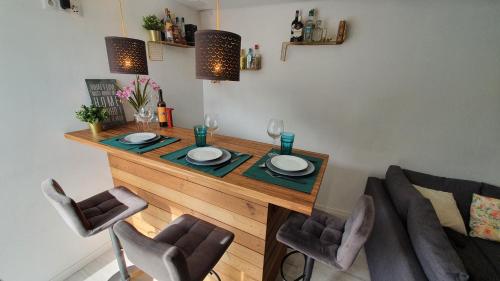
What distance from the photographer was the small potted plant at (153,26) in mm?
1876

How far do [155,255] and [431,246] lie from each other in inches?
57.2

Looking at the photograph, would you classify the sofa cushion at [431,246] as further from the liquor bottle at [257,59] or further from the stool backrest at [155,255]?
the liquor bottle at [257,59]

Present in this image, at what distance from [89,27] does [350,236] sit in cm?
229

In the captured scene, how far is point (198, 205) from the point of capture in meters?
1.27

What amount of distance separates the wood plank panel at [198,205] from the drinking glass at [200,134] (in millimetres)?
371

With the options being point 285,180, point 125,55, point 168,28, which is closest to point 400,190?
point 285,180

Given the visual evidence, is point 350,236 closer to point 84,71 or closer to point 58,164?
point 58,164

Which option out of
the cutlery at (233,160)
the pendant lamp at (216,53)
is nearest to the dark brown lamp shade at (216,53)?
the pendant lamp at (216,53)

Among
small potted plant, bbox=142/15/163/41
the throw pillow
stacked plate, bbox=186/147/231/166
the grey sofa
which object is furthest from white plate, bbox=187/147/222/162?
the throw pillow

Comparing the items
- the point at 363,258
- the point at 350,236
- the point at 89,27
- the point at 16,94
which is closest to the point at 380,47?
the point at 350,236

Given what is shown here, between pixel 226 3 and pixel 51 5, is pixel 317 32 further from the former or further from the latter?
pixel 51 5

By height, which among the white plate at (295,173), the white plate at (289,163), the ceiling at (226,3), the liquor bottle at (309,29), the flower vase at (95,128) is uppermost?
the ceiling at (226,3)

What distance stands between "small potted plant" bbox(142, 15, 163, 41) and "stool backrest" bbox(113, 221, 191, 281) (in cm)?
187

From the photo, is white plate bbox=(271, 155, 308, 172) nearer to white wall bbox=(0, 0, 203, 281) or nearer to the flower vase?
the flower vase
